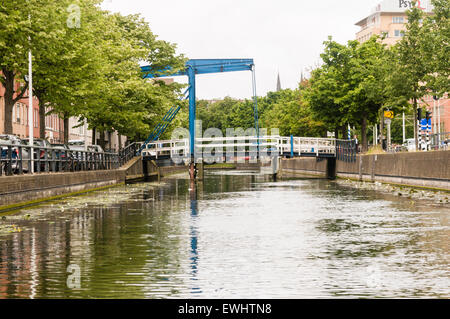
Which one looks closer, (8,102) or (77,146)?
(8,102)

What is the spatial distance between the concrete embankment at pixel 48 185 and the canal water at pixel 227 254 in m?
1.80

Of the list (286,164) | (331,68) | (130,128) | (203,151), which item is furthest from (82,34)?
(286,164)

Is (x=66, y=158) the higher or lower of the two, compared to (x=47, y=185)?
higher

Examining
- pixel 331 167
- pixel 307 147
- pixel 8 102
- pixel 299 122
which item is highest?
pixel 299 122

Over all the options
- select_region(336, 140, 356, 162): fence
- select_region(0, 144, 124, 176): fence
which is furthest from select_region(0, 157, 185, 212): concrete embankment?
select_region(336, 140, 356, 162): fence

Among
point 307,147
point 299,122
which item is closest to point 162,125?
point 307,147

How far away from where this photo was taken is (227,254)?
12.6m

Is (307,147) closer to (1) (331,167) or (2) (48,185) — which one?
(1) (331,167)

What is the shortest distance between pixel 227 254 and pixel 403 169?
98.1 feet

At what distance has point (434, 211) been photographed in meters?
22.0

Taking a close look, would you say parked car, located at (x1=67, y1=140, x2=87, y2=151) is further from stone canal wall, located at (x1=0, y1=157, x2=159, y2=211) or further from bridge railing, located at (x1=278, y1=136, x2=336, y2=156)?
bridge railing, located at (x1=278, y1=136, x2=336, y2=156)

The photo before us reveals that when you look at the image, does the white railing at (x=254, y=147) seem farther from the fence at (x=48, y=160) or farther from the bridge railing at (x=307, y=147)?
the fence at (x=48, y=160)

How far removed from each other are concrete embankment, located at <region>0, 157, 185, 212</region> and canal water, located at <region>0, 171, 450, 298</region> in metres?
1.80
